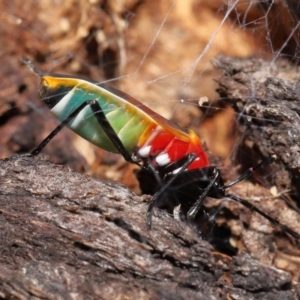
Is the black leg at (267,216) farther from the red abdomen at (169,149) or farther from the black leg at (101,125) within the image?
the black leg at (101,125)

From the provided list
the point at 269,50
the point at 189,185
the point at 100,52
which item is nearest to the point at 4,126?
the point at 100,52

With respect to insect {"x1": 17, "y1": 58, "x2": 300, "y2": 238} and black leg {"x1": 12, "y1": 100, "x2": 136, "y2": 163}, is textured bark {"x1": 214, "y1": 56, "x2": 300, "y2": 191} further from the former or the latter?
black leg {"x1": 12, "y1": 100, "x2": 136, "y2": 163}

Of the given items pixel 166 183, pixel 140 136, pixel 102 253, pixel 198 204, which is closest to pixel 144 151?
pixel 140 136

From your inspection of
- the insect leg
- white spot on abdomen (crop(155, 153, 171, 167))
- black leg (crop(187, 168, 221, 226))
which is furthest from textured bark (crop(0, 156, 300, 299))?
white spot on abdomen (crop(155, 153, 171, 167))

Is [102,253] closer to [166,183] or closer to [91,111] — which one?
[166,183]

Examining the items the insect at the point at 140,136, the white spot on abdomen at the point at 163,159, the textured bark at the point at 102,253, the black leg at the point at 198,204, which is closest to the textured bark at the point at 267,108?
the insect at the point at 140,136

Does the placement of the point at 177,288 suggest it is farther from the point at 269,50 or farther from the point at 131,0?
the point at 131,0
